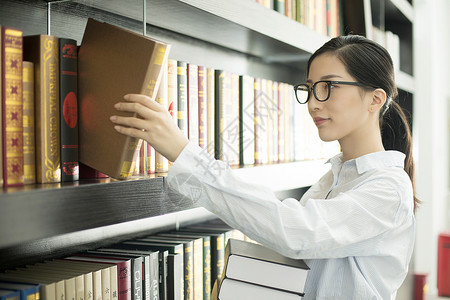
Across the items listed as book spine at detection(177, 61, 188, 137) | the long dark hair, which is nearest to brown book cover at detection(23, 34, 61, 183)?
book spine at detection(177, 61, 188, 137)

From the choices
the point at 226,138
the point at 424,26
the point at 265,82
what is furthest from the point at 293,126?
the point at 424,26

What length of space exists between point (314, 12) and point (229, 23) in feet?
1.86

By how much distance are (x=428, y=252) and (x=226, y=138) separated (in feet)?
8.25

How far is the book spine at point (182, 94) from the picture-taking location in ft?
3.19

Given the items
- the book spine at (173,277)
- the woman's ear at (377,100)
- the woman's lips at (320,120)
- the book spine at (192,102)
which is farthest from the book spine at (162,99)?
the woman's ear at (377,100)

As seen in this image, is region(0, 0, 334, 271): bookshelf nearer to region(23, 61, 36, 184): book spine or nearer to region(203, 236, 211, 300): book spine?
region(23, 61, 36, 184): book spine

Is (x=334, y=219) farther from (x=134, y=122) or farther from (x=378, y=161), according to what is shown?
(x=134, y=122)

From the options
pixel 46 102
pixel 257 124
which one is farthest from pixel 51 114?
pixel 257 124

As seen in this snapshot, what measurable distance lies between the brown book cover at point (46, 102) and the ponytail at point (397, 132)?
31.5 inches

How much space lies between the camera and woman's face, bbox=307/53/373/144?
0.94 meters

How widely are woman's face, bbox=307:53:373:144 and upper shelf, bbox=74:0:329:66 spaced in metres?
0.20

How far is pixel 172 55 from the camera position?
1.25 meters

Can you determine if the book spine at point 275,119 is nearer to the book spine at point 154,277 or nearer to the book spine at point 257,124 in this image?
the book spine at point 257,124

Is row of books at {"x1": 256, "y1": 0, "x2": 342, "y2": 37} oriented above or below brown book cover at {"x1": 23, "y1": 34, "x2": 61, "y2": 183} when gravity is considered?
above
